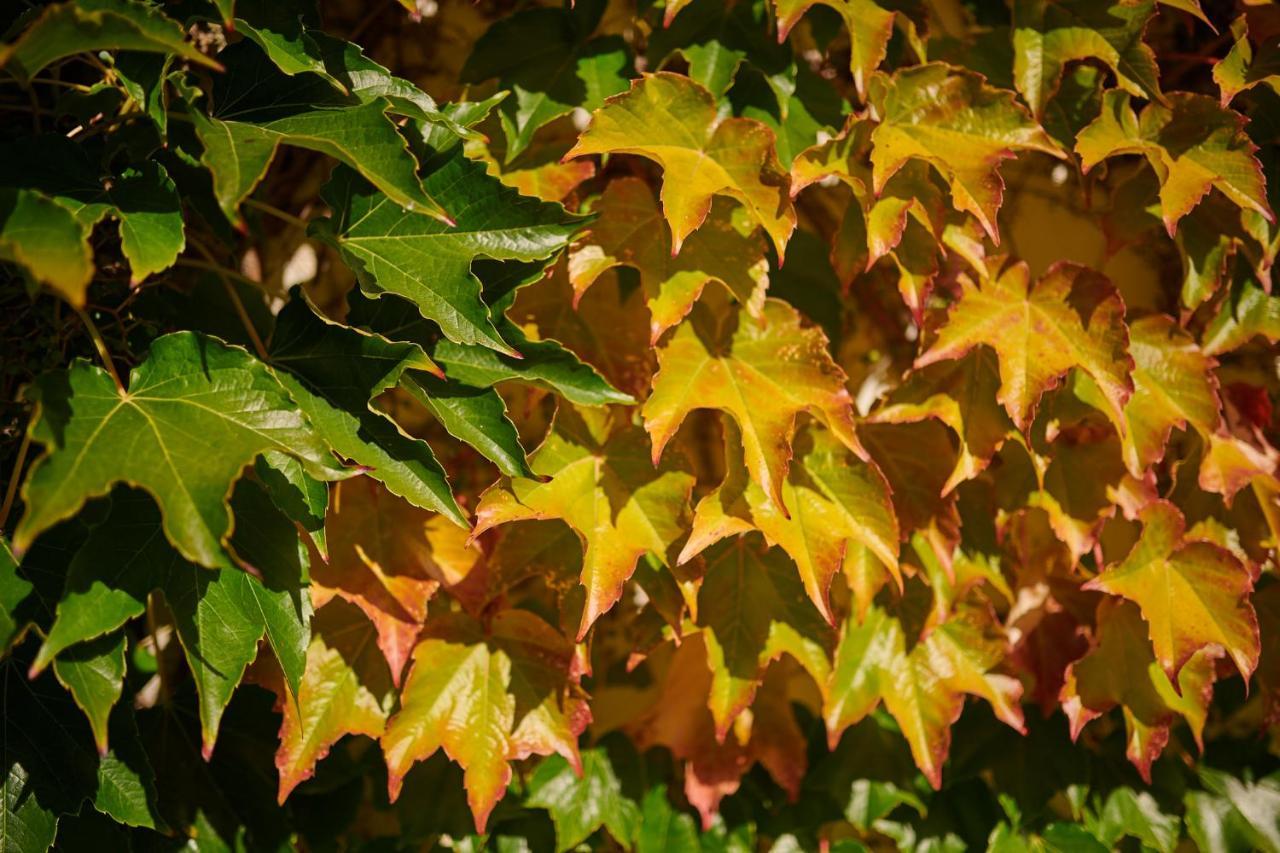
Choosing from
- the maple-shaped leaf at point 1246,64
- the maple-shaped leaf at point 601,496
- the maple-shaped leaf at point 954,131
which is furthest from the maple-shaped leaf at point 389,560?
the maple-shaped leaf at point 1246,64

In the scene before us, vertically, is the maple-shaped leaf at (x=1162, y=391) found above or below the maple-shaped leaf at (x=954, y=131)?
below

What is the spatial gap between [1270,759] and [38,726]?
1.60 m

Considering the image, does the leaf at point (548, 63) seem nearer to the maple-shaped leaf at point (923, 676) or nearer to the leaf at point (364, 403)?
the leaf at point (364, 403)

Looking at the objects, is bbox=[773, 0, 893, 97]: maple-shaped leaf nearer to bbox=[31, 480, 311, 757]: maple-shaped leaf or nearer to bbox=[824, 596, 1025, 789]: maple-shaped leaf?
bbox=[824, 596, 1025, 789]: maple-shaped leaf

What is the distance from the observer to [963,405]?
114 centimetres

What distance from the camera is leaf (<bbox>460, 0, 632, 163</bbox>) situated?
107 centimetres

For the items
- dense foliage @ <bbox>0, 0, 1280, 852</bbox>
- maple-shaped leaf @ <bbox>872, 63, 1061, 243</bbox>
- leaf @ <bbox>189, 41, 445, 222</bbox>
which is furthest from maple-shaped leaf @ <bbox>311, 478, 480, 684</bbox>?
maple-shaped leaf @ <bbox>872, 63, 1061, 243</bbox>

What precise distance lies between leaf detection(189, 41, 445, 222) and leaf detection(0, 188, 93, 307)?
10 cm

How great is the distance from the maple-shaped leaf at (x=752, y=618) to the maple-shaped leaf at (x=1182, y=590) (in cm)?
34

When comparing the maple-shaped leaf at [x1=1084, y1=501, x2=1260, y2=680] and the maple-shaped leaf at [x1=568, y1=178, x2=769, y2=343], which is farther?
the maple-shaped leaf at [x1=1084, y1=501, x2=1260, y2=680]

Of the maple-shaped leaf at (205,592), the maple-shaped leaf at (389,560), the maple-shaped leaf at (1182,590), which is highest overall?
the maple-shaped leaf at (205,592)

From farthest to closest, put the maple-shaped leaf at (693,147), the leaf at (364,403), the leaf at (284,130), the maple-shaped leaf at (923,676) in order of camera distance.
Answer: the maple-shaped leaf at (923,676)
the maple-shaped leaf at (693,147)
the leaf at (364,403)
the leaf at (284,130)

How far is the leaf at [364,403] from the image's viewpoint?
2.84 ft

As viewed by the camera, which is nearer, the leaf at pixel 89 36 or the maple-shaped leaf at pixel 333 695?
the leaf at pixel 89 36
